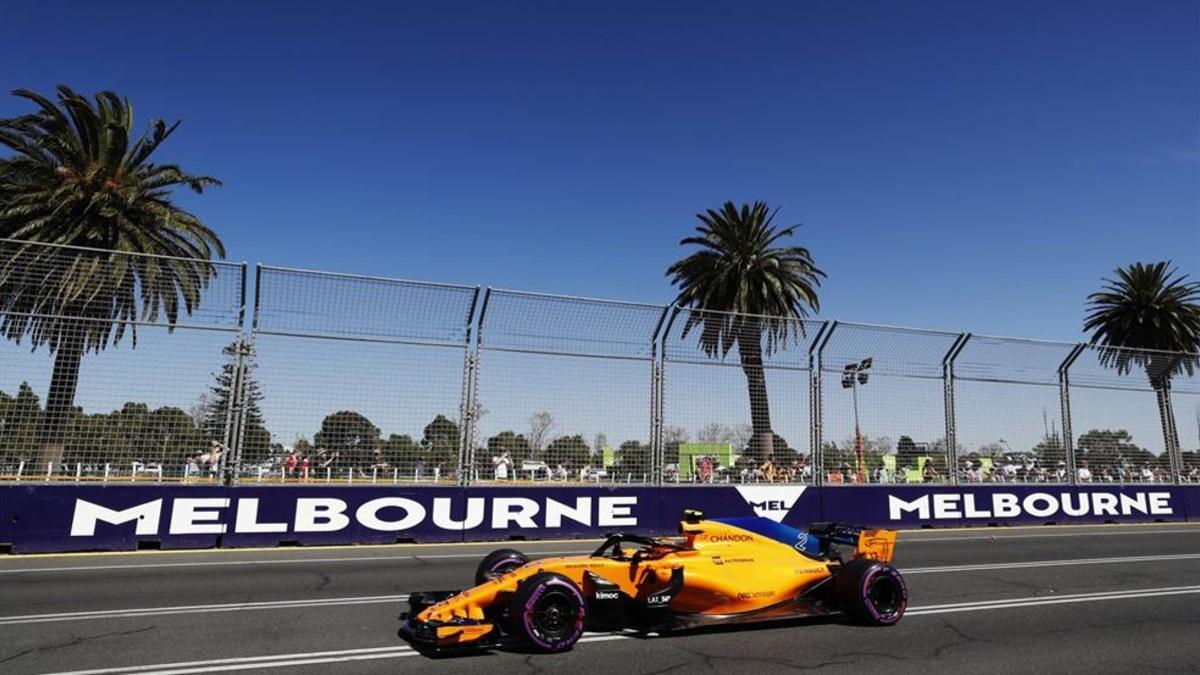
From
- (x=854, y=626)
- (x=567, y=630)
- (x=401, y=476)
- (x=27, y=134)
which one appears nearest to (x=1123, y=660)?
(x=854, y=626)

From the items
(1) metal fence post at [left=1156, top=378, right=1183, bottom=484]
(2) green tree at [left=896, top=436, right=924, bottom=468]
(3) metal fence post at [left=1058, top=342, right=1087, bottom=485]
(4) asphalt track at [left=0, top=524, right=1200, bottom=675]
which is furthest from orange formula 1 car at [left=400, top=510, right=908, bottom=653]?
(1) metal fence post at [left=1156, top=378, right=1183, bottom=484]

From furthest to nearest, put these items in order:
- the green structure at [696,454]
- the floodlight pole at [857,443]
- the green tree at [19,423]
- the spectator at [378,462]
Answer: the floodlight pole at [857,443] < the green structure at [696,454] < the spectator at [378,462] < the green tree at [19,423]

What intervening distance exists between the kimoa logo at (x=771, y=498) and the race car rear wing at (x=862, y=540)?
7582mm

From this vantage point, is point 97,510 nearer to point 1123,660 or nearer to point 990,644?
point 990,644

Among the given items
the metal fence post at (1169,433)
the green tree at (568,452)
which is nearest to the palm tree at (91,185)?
the green tree at (568,452)

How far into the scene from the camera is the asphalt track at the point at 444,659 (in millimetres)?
5211

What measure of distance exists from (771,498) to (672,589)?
943cm

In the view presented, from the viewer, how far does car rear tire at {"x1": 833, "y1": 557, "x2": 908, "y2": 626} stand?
20.8 feet

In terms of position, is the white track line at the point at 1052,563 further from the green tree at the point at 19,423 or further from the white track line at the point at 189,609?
the green tree at the point at 19,423

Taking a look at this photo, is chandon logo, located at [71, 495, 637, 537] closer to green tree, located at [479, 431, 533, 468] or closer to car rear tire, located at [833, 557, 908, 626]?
green tree, located at [479, 431, 533, 468]

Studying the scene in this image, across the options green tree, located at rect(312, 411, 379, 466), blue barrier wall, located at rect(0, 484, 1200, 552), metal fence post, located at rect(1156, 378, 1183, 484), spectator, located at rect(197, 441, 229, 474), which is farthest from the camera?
metal fence post, located at rect(1156, 378, 1183, 484)

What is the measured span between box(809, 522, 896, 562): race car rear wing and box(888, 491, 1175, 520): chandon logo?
9.44 metres

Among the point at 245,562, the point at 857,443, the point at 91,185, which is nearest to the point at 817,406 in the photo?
the point at 857,443

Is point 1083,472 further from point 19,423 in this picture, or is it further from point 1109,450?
point 19,423
